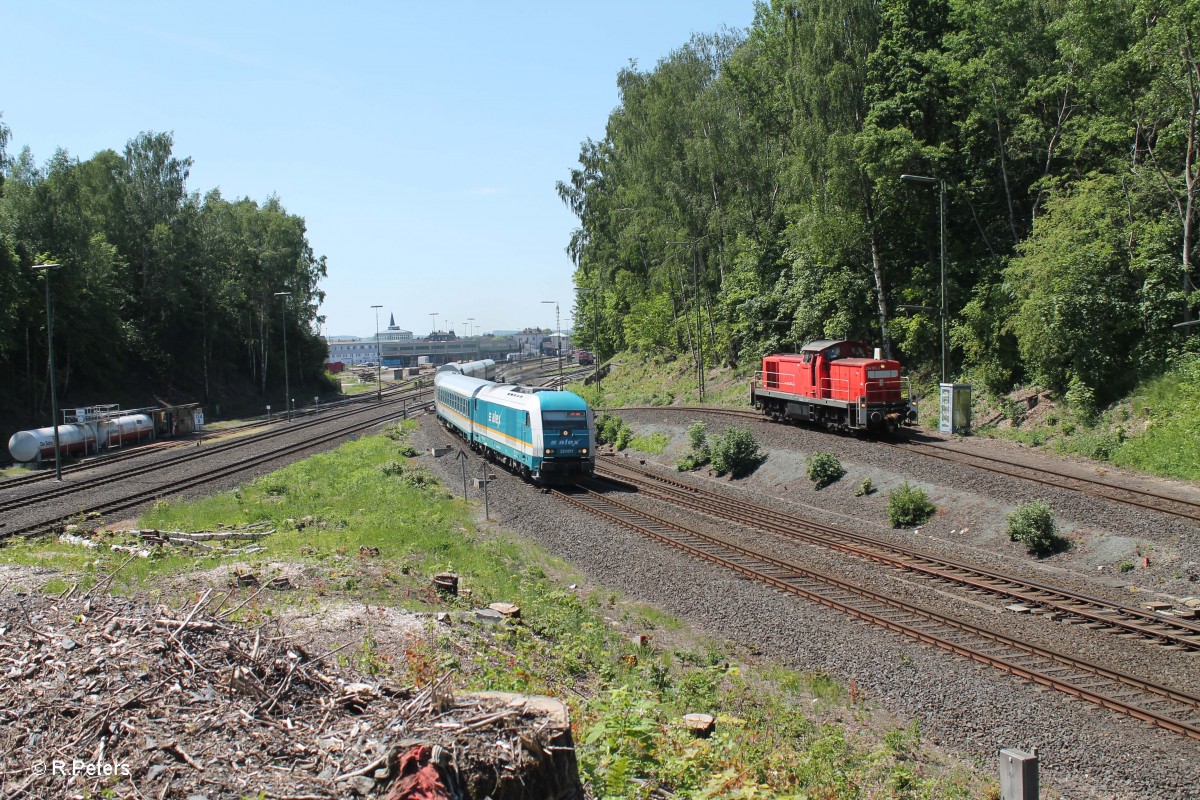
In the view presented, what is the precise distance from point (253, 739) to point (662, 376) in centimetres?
5010

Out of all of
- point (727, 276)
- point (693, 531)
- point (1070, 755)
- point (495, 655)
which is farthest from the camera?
point (727, 276)

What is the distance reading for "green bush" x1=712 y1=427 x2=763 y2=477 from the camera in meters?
28.1

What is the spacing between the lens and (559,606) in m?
14.2

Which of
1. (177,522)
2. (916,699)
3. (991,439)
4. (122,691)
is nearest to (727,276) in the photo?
(991,439)

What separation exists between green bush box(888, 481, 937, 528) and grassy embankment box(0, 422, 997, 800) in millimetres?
8783

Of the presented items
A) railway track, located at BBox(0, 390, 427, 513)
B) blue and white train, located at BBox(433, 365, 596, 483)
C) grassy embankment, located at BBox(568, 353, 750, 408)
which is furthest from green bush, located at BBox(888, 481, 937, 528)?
railway track, located at BBox(0, 390, 427, 513)

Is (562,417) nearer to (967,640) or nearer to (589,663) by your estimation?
(589,663)

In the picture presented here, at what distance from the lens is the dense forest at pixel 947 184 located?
81.0 ft

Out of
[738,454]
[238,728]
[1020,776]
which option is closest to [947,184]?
[738,454]

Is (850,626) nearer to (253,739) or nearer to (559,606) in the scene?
(559,606)

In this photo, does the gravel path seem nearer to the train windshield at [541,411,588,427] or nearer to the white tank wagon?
the train windshield at [541,411,588,427]

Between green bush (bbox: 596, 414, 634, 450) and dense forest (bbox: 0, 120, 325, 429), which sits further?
dense forest (bbox: 0, 120, 325, 429)

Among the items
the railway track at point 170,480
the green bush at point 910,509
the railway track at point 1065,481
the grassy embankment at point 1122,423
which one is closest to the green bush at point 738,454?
the railway track at point 1065,481

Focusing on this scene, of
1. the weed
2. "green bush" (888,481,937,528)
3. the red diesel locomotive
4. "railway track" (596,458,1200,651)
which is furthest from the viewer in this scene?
the weed
